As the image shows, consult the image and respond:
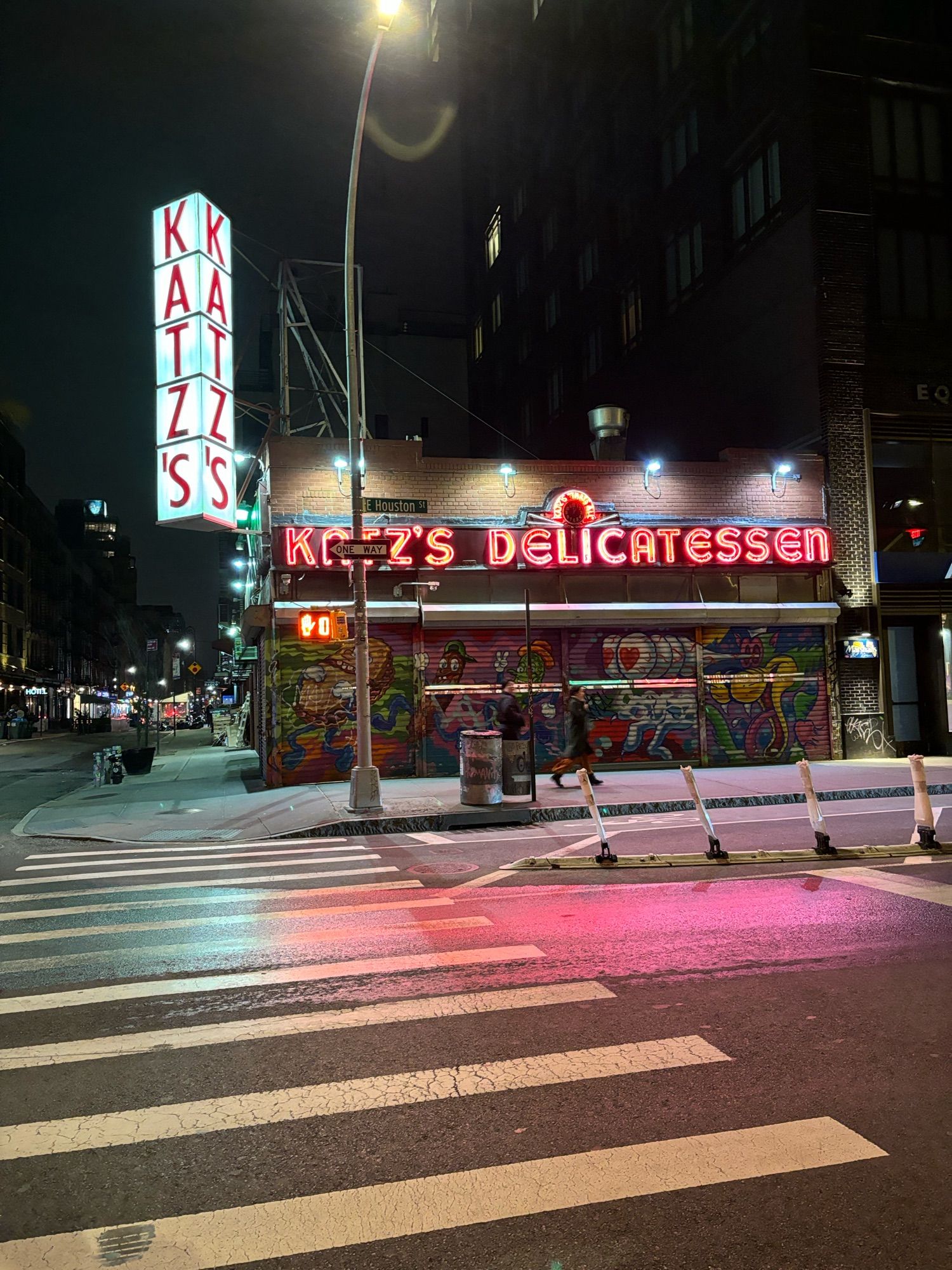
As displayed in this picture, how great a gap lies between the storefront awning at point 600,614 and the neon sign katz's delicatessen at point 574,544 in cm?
91

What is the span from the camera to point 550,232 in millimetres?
41969

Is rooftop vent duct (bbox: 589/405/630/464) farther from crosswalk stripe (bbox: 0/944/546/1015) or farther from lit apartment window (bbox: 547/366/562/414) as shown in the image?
lit apartment window (bbox: 547/366/562/414)

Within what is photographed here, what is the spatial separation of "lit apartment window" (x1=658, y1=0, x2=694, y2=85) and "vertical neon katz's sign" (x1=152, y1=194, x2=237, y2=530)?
19.5m

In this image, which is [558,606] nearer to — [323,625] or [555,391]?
[323,625]

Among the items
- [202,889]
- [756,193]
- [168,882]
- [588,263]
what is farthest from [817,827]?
[588,263]

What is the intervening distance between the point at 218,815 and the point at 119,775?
26.9ft

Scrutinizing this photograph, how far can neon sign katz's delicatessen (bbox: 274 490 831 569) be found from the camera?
61.6 ft

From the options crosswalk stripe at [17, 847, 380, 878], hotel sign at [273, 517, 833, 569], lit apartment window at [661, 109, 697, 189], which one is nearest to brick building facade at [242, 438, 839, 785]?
hotel sign at [273, 517, 833, 569]

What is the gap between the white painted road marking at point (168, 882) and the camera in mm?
9195

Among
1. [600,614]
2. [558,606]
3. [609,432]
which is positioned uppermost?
[609,432]

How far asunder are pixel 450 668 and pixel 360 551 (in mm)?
5402

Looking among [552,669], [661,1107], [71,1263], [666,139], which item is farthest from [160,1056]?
[666,139]

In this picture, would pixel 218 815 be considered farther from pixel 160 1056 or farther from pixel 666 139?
pixel 666 139

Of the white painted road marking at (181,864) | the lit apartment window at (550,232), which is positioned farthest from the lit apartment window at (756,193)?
the white painted road marking at (181,864)
